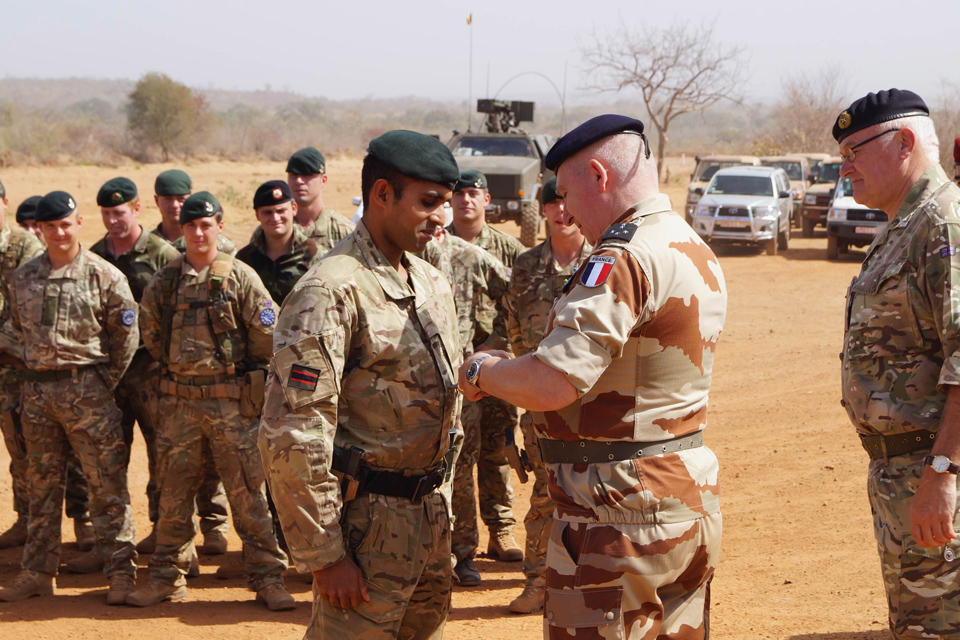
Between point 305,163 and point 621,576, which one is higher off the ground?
point 305,163

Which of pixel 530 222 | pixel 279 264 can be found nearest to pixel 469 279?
pixel 279 264

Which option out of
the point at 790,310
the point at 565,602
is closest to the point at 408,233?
the point at 565,602

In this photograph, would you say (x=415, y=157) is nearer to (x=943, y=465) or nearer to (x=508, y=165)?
(x=943, y=465)

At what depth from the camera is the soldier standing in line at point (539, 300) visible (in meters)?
5.24

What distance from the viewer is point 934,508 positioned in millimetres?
2914

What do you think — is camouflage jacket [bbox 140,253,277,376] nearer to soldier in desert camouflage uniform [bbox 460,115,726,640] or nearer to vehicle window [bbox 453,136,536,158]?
soldier in desert camouflage uniform [bbox 460,115,726,640]

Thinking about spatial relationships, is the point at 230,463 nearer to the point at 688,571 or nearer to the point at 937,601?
the point at 688,571

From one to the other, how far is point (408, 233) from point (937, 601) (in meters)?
2.08

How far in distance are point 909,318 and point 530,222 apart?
15821mm

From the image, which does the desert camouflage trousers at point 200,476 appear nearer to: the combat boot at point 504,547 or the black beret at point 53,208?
the black beret at point 53,208

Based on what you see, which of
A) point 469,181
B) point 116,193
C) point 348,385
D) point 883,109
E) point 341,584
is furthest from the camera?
point 469,181

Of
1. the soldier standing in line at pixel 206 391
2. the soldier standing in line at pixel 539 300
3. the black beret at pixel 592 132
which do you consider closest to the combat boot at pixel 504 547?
the soldier standing in line at pixel 539 300

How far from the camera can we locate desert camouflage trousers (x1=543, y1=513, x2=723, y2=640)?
258cm

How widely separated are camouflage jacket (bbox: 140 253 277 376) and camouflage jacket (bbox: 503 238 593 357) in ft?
4.58
